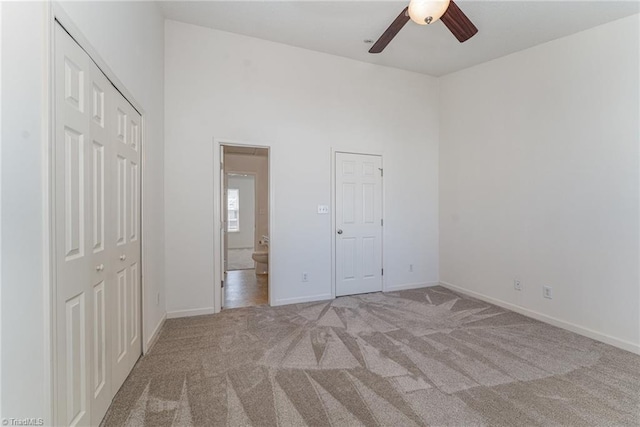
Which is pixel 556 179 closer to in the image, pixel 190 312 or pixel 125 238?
pixel 125 238

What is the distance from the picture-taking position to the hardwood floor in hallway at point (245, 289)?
3.85 m

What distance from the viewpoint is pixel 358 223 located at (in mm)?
4160

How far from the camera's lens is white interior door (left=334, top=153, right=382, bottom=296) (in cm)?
404

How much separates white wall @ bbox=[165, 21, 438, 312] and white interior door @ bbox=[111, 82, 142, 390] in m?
0.92

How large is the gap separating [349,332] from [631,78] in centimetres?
357

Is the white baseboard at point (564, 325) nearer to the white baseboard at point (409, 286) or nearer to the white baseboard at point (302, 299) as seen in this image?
the white baseboard at point (409, 286)

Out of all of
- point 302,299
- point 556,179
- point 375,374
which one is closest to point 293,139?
point 302,299

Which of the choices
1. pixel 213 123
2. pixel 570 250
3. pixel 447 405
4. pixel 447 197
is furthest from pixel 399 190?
pixel 447 405

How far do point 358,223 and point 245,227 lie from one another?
6.22m

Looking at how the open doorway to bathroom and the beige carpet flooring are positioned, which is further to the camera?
the open doorway to bathroom

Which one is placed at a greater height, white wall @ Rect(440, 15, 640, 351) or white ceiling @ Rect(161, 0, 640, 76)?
white ceiling @ Rect(161, 0, 640, 76)

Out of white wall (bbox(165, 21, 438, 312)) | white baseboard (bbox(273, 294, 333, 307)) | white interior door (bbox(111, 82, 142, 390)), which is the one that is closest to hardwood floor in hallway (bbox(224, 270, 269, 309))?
white baseboard (bbox(273, 294, 333, 307))

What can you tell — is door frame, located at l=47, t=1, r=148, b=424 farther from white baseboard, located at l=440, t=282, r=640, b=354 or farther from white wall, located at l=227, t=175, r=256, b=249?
white wall, located at l=227, t=175, r=256, b=249

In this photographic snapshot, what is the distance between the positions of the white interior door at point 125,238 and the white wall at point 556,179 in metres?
4.09
